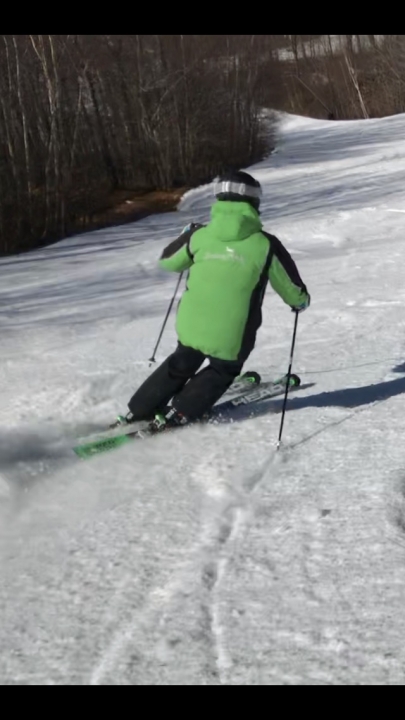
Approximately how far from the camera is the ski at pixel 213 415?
17.0 feet

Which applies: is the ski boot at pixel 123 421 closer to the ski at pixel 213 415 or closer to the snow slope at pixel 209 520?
the ski at pixel 213 415

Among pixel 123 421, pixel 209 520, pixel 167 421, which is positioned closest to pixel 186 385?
pixel 167 421

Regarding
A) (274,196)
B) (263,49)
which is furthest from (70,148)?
(263,49)

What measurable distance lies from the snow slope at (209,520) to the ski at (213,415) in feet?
0.33

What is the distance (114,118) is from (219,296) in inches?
987

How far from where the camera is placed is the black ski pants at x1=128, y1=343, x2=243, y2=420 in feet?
17.8

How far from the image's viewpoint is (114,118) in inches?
1142

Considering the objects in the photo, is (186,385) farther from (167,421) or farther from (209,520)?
(209,520)

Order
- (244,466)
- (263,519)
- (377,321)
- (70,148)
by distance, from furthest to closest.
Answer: (70,148) → (377,321) → (244,466) → (263,519)

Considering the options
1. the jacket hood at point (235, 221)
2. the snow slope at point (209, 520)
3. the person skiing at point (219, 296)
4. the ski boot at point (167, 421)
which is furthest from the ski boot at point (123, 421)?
the jacket hood at point (235, 221)

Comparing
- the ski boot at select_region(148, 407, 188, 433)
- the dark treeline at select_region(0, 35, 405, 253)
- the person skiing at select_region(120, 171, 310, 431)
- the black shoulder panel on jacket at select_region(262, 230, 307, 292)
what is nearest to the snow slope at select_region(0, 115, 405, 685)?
the ski boot at select_region(148, 407, 188, 433)
